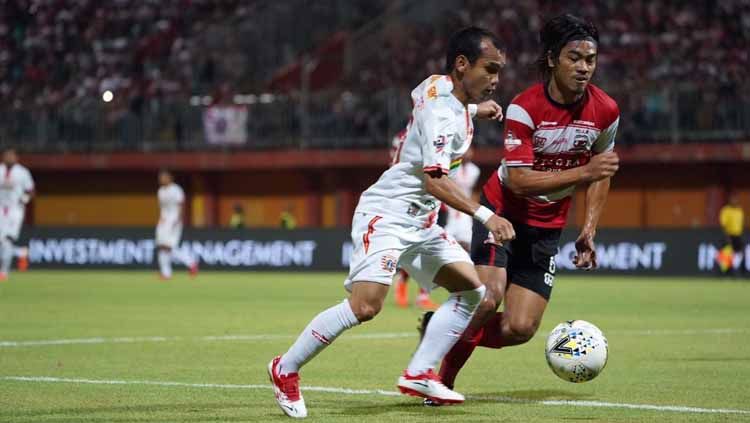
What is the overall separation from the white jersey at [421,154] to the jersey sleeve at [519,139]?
0.29 m

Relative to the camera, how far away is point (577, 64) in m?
8.44

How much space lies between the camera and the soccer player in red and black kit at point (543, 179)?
843 centimetres

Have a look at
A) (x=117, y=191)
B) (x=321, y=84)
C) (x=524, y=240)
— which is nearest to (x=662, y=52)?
(x=321, y=84)

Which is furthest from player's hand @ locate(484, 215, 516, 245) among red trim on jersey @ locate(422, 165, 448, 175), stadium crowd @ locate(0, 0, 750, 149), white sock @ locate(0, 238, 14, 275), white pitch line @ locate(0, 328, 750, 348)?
stadium crowd @ locate(0, 0, 750, 149)

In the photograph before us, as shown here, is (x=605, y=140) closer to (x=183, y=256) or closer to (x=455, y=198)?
(x=455, y=198)

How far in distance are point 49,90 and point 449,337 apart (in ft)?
113

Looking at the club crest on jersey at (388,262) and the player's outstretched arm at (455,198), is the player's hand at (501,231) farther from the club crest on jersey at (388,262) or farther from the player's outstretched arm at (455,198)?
the club crest on jersey at (388,262)

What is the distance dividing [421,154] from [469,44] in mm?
701

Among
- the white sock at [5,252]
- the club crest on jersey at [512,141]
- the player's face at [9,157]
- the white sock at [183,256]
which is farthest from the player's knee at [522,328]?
the white sock at [183,256]

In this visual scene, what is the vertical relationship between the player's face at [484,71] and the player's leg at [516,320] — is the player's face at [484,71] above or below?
above

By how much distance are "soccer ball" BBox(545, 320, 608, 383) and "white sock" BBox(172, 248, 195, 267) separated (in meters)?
22.6

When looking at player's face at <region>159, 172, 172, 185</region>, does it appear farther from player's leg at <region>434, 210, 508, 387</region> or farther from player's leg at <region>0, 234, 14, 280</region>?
player's leg at <region>434, 210, 508, 387</region>

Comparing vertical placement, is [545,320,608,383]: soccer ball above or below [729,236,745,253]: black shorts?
above

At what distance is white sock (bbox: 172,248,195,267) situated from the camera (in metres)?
30.8
